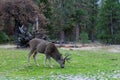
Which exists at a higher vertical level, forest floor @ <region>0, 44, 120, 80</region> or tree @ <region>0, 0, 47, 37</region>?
tree @ <region>0, 0, 47, 37</region>

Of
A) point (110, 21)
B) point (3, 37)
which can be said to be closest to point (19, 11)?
point (3, 37)

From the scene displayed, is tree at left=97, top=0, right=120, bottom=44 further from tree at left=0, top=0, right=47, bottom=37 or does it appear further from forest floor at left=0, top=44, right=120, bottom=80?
forest floor at left=0, top=44, right=120, bottom=80

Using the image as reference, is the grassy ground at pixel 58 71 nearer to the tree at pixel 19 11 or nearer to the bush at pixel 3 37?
the tree at pixel 19 11

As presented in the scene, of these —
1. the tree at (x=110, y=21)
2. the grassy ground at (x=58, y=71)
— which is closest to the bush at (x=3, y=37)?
the tree at (x=110, y=21)

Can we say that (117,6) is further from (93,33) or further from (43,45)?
(43,45)

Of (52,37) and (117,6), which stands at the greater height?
(117,6)

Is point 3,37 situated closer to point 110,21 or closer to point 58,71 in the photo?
point 110,21

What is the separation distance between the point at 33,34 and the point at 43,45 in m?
12.6

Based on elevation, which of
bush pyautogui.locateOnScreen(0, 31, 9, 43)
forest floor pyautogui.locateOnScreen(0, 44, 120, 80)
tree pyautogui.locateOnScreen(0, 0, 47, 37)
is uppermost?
tree pyautogui.locateOnScreen(0, 0, 47, 37)

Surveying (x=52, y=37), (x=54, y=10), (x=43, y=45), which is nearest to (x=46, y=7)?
(x=54, y=10)

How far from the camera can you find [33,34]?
25.7 meters

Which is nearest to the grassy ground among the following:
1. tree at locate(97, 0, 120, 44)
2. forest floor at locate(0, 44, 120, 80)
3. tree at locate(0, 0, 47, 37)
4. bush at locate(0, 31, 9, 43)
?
forest floor at locate(0, 44, 120, 80)

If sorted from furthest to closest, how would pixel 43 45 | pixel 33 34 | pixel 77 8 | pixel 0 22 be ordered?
1. pixel 77 8
2. pixel 0 22
3. pixel 33 34
4. pixel 43 45

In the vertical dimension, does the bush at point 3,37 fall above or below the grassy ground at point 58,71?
below
